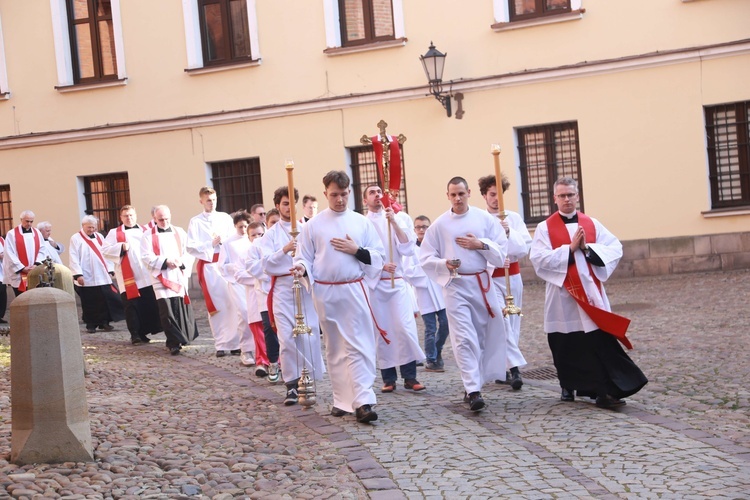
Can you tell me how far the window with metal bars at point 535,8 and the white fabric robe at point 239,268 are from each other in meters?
8.50

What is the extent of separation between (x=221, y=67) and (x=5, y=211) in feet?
20.2

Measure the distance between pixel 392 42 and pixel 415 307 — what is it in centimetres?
913

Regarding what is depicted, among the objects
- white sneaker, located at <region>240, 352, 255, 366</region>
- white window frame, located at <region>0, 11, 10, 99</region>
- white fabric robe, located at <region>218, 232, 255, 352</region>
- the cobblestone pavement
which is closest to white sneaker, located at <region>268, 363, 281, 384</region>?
the cobblestone pavement

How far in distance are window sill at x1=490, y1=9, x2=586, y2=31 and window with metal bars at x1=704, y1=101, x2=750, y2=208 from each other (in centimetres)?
254

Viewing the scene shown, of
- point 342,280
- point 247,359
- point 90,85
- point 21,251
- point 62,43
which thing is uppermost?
point 62,43

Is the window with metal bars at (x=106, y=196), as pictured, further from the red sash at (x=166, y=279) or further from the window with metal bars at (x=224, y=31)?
the red sash at (x=166, y=279)

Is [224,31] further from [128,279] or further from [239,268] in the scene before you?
[239,268]

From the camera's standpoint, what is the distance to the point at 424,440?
7406mm

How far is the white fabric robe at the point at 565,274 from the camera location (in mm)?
8594

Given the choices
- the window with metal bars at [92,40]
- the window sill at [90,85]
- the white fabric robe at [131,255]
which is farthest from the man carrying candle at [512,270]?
the window with metal bars at [92,40]

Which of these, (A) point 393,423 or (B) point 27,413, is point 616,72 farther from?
(B) point 27,413

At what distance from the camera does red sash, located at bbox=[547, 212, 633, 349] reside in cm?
845

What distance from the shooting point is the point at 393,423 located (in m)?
8.13

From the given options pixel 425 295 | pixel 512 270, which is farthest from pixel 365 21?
pixel 512 270
